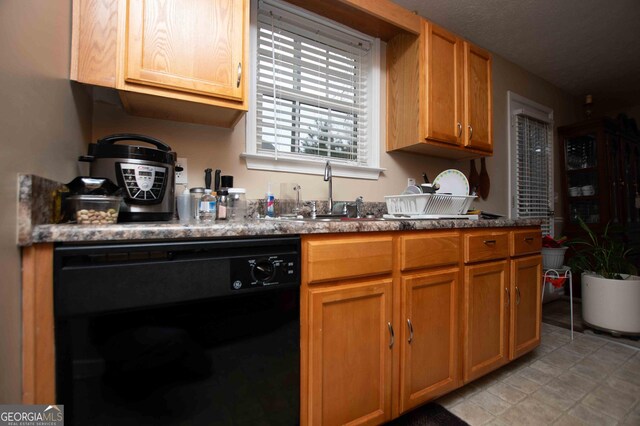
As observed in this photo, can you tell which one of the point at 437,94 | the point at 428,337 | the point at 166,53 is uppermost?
the point at 437,94

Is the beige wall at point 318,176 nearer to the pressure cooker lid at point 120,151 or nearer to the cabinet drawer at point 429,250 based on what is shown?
the pressure cooker lid at point 120,151

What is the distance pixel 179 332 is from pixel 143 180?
551 mm

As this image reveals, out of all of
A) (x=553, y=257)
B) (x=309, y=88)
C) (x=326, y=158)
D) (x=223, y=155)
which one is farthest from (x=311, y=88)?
(x=553, y=257)

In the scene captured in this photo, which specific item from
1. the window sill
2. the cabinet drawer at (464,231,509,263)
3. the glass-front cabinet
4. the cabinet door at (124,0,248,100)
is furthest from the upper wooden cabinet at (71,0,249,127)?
the glass-front cabinet

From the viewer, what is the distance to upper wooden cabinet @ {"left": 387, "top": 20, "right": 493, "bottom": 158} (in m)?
1.82

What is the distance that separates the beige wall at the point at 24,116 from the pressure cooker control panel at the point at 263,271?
468 mm

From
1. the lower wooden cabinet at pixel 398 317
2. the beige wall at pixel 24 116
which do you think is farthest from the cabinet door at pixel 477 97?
the beige wall at pixel 24 116

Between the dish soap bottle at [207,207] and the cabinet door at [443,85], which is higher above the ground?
the cabinet door at [443,85]

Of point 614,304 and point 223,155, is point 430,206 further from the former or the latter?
point 614,304

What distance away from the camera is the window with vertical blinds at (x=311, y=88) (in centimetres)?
163

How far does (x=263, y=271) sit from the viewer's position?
883mm

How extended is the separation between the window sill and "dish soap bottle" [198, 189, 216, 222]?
38 centimetres

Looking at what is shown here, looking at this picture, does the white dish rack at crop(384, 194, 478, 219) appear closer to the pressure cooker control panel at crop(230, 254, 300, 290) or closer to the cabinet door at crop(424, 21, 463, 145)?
the cabinet door at crop(424, 21, 463, 145)

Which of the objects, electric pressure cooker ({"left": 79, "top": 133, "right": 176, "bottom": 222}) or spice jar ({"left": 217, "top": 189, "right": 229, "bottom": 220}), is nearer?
electric pressure cooker ({"left": 79, "top": 133, "right": 176, "bottom": 222})
